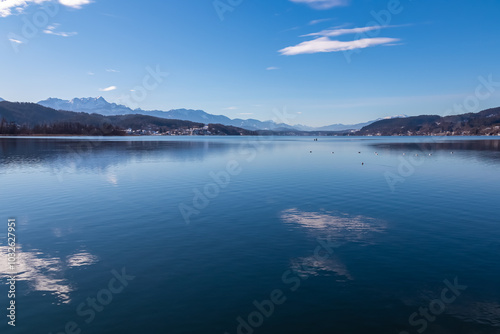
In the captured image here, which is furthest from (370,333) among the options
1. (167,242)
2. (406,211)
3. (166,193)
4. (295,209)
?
(166,193)

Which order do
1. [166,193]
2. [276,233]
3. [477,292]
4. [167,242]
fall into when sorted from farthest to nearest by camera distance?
[166,193] → [276,233] → [167,242] → [477,292]

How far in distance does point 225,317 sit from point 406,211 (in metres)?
24.7

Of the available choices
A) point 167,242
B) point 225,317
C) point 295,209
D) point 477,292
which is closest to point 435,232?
point 477,292

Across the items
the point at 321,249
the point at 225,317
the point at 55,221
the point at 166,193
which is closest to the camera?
the point at 225,317

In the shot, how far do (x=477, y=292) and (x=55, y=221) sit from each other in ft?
104

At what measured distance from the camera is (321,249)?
20.9m

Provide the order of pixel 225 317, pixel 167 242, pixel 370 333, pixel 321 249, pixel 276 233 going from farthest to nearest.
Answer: pixel 276 233
pixel 167 242
pixel 321 249
pixel 225 317
pixel 370 333

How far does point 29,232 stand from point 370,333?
1016 inches

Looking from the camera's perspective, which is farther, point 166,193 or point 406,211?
point 166,193

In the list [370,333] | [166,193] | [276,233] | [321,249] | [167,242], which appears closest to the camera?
[370,333]

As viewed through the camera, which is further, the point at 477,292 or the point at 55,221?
the point at 55,221

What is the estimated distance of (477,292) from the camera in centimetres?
1561

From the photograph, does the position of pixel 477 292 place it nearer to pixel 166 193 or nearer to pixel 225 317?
pixel 225 317

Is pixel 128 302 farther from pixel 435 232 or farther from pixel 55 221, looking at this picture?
pixel 435 232
